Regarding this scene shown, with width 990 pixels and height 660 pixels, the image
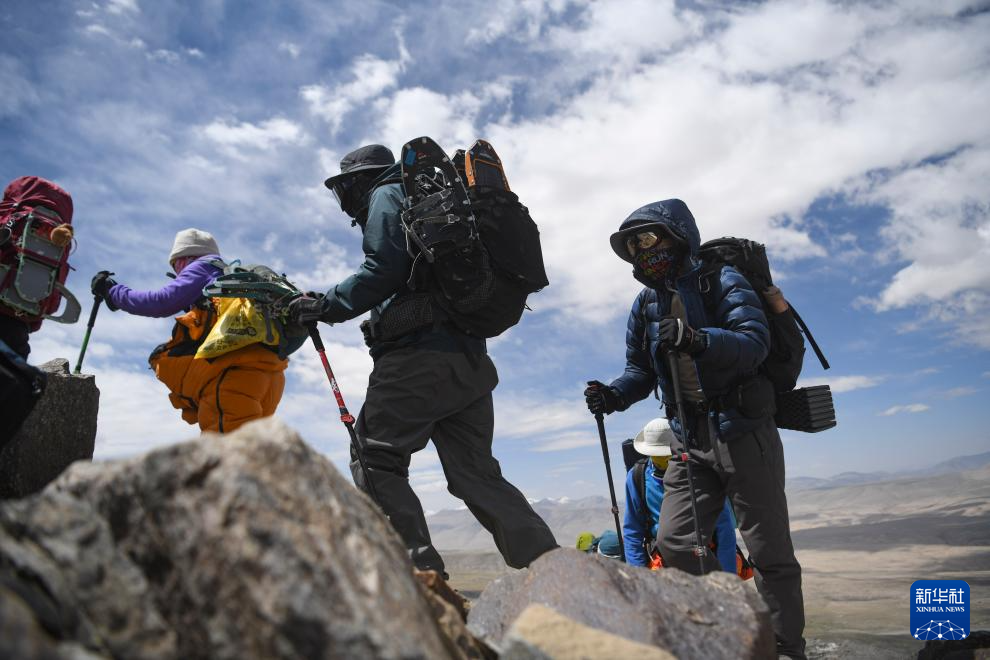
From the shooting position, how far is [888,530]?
72.6 m

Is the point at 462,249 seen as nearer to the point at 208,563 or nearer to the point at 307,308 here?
the point at 307,308

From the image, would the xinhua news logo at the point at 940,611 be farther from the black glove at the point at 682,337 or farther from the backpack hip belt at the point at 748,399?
the black glove at the point at 682,337

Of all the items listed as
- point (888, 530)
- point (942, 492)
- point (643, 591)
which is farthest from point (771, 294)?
point (942, 492)

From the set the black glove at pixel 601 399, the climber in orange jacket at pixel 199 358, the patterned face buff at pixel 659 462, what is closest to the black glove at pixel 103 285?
the climber in orange jacket at pixel 199 358

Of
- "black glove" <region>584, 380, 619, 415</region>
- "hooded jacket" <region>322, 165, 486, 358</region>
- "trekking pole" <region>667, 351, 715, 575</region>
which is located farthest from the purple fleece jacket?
"trekking pole" <region>667, 351, 715, 575</region>

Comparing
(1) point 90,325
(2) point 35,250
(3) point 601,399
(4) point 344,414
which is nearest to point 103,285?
(1) point 90,325

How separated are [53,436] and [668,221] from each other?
4.91 m

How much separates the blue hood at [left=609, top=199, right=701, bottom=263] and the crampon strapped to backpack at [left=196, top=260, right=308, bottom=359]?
2854 mm

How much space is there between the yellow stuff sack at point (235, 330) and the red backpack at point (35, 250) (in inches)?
36.9

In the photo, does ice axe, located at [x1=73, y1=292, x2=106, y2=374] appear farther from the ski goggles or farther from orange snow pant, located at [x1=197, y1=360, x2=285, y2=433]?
the ski goggles

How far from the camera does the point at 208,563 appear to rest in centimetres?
145

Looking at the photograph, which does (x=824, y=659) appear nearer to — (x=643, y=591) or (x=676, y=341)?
(x=676, y=341)

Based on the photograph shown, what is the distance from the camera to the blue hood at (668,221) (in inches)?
202

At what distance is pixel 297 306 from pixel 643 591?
346 cm
